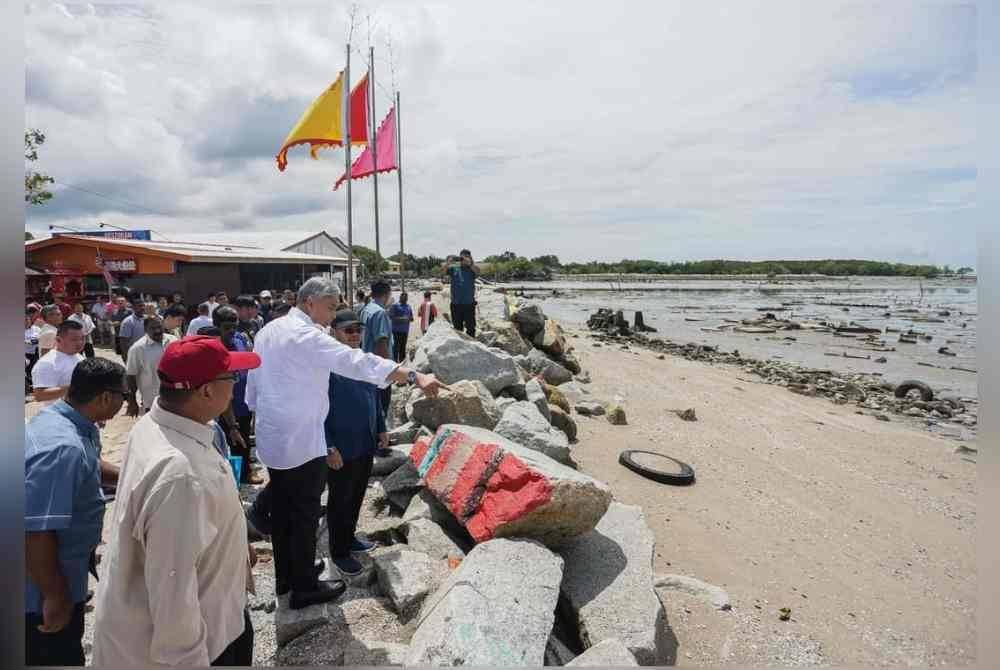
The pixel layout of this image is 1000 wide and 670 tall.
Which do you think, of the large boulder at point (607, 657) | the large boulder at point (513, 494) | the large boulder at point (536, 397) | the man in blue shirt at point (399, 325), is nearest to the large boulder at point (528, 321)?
the man in blue shirt at point (399, 325)

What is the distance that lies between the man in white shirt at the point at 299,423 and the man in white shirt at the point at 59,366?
2.20 meters

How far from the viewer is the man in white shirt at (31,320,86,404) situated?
4180mm

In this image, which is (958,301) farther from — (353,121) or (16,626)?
(16,626)

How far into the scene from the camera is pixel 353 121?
9117 mm

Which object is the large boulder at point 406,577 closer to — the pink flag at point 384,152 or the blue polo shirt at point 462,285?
the blue polo shirt at point 462,285

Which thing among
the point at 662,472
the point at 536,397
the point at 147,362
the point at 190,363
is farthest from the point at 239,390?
the point at 662,472

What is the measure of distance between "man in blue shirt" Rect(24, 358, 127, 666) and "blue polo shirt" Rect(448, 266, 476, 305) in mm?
7846

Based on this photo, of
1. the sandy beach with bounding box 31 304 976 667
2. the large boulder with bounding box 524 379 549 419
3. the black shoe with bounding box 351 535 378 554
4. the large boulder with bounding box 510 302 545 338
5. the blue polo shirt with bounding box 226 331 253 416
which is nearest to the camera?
the sandy beach with bounding box 31 304 976 667

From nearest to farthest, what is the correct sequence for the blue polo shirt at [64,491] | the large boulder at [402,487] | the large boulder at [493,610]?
the blue polo shirt at [64,491], the large boulder at [493,610], the large boulder at [402,487]

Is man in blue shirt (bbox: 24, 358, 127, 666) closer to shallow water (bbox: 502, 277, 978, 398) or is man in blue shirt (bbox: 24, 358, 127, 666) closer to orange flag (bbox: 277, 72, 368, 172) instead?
shallow water (bbox: 502, 277, 978, 398)

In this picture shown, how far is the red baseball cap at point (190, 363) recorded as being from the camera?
73.2 inches

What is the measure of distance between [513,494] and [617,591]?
2.98 ft

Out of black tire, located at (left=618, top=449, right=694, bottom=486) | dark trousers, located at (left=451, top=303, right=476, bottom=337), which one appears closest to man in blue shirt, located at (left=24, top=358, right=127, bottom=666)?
black tire, located at (left=618, top=449, right=694, bottom=486)

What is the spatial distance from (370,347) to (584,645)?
11.3ft
